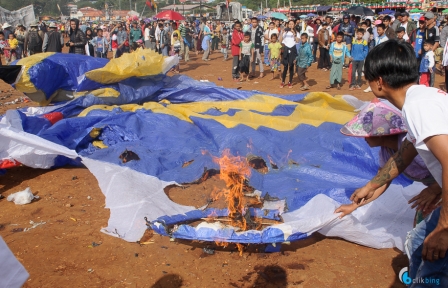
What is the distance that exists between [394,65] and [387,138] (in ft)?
2.79

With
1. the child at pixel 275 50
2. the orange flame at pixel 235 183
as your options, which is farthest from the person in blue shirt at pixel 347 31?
the orange flame at pixel 235 183

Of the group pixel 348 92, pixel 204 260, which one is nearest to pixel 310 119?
pixel 204 260

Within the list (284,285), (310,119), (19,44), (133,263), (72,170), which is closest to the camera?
(284,285)

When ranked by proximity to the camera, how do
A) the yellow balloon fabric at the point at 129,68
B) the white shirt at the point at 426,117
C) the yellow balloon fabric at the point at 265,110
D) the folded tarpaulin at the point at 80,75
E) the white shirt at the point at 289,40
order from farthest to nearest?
1. the white shirt at the point at 289,40
2. the yellow balloon fabric at the point at 129,68
3. the folded tarpaulin at the point at 80,75
4. the yellow balloon fabric at the point at 265,110
5. the white shirt at the point at 426,117

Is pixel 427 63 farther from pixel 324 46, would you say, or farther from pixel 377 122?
pixel 377 122

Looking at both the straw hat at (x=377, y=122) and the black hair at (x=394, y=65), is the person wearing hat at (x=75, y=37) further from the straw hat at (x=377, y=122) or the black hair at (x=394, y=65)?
the black hair at (x=394, y=65)

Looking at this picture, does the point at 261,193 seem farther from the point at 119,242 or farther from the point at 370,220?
the point at 119,242

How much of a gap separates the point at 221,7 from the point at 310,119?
2587 centimetres

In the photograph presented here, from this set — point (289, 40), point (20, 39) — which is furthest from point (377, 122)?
point (20, 39)

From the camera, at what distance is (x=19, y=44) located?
14.1 metres

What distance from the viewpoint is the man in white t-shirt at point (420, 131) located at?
1.66 m

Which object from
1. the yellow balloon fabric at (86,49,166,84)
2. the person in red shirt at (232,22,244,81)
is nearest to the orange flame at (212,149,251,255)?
the yellow balloon fabric at (86,49,166,84)

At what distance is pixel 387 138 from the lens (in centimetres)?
270

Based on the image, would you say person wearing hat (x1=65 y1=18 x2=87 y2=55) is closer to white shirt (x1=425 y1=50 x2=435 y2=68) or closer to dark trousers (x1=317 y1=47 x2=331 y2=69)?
dark trousers (x1=317 y1=47 x2=331 y2=69)
